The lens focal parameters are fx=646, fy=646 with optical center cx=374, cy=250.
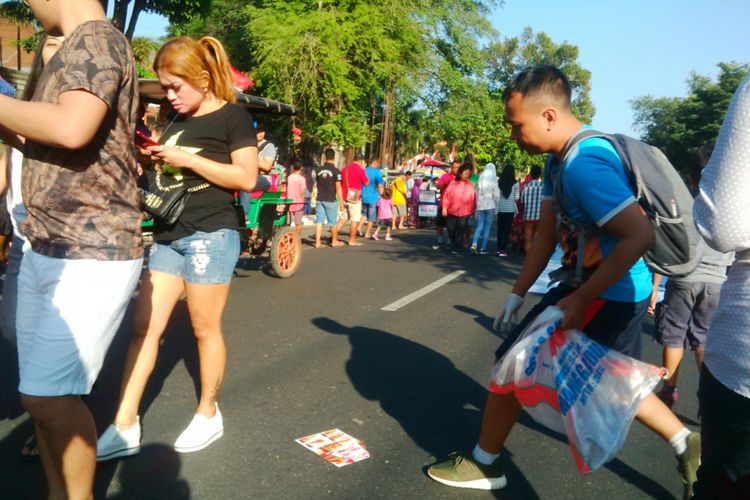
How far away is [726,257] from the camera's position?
383 cm

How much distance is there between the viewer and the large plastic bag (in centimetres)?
224

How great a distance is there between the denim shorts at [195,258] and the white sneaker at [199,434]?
2.34 feet

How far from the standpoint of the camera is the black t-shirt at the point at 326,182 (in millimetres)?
11984

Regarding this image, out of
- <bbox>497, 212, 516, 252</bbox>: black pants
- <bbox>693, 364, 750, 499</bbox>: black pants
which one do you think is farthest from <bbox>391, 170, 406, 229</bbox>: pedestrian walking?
<bbox>693, 364, 750, 499</bbox>: black pants

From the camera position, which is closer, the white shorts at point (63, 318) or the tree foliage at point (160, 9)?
the white shorts at point (63, 318)

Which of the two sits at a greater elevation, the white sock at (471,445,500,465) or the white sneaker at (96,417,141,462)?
the white sock at (471,445,500,465)

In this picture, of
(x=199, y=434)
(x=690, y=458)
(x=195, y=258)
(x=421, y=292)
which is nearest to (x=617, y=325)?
A: (x=690, y=458)

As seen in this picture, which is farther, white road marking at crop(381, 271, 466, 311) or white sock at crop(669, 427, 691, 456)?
white road marking at crop(381, 271, 466, 311)

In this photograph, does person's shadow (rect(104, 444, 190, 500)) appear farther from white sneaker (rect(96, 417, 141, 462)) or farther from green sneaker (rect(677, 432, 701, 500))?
green sneaker (rect(677, 432, 701, 500))

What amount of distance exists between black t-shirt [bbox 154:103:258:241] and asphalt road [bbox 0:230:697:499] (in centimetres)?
108

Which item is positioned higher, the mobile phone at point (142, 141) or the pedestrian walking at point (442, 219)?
the mobile phone at point (142, 141)

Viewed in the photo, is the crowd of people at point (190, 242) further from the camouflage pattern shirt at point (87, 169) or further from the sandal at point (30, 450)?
the sandal at point (30, 450)

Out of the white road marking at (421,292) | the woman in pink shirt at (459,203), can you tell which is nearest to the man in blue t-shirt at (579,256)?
the white road marking at (421,292)

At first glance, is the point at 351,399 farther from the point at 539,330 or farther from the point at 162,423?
the point at 539,330
